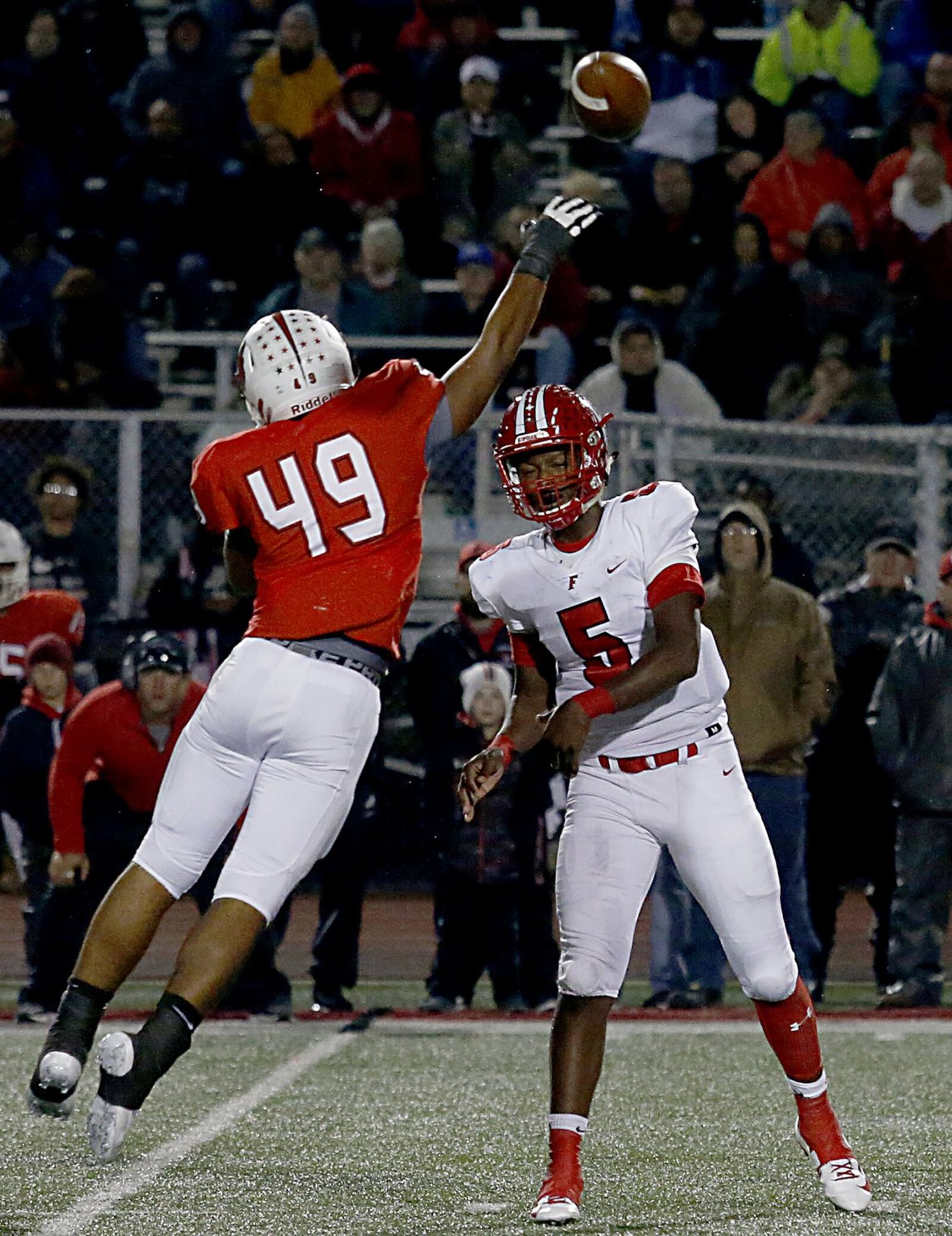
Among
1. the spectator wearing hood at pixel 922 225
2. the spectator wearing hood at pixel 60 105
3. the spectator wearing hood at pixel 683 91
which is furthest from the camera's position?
the spectator wearing hood at pixel 60 105

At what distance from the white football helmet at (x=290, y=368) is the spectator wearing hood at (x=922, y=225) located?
24.3 feet

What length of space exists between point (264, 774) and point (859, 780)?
4.59 m

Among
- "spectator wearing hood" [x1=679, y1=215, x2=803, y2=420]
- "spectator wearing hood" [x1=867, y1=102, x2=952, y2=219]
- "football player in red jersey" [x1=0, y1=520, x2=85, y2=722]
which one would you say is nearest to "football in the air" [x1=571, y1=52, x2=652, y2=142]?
"football player in red jersey" [x1=0, y1=520, x2=85, y2=722]

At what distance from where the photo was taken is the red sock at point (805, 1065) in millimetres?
4430

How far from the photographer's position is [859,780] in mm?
8328

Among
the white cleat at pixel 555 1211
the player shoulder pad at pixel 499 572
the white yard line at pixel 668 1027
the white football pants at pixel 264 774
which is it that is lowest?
the white yard line at pixel 668 1027

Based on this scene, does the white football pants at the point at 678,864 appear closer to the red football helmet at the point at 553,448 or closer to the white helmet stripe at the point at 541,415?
the red football helmet at the point at 553,448

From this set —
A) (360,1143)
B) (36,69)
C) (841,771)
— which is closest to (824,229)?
(841,771)

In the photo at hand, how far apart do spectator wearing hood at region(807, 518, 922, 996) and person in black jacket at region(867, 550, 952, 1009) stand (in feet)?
0.87

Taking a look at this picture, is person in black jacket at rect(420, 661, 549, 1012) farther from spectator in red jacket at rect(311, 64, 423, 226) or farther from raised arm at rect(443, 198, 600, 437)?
spectator in red jacket at rect(311, 64, 423, 226)

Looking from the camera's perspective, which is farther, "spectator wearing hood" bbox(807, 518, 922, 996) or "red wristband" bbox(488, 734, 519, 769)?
"spectator wearing hood" bbox(807, 518, 922, 996)

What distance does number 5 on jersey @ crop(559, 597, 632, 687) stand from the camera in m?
4.42

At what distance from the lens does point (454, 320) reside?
11.0 m

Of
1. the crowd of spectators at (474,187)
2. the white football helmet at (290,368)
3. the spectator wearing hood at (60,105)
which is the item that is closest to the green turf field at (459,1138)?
the white football helmet at (290,368)
